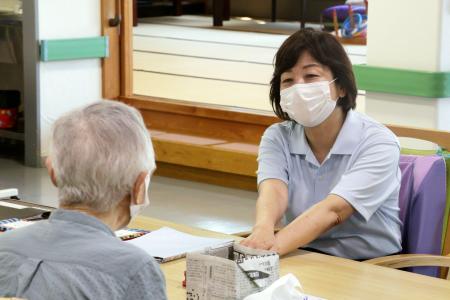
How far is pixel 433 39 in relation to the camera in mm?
5578

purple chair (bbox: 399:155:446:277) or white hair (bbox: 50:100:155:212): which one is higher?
white hair (bbox: 50:100:155:212)

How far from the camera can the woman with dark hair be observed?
3211 mm

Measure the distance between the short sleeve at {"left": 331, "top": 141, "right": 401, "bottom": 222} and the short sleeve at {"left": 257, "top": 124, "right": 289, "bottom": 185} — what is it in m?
0.23

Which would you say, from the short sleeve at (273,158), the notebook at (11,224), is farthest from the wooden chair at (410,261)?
the notebook at (11,224)

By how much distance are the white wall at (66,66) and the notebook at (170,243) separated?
4623 millimetres

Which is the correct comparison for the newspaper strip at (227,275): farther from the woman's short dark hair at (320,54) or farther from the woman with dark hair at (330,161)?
the woman's short dark hair at (320,54)

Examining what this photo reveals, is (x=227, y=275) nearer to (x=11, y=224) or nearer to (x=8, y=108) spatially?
(x=11, y=224)

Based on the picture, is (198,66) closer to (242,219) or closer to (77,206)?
(242,219)

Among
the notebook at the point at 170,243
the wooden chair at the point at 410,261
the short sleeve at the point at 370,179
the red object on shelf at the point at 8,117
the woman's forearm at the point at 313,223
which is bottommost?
the red object on shelf at the point at 8,117

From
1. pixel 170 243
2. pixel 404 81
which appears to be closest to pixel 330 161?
pixel 170 243

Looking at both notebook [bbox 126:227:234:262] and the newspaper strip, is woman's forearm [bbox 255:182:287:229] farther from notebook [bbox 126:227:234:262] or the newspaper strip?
the newspaper strip

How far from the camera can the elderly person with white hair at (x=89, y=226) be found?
69.6 inches

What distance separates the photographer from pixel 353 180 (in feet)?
10.5

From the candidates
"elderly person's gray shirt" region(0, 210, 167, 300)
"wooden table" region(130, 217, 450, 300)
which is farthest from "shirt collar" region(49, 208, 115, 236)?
"wooden table" region(130, 217, 450, 300)
